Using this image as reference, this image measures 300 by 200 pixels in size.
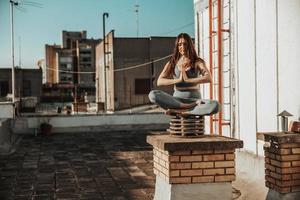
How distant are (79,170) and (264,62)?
15.8 feet

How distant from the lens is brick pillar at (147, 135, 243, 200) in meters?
4.30

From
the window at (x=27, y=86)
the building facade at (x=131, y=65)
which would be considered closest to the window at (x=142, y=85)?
the building facade at (x=131, y=65)

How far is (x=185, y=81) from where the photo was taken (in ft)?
14.8

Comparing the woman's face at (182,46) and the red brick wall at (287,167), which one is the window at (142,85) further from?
the woman's face at (182,46)

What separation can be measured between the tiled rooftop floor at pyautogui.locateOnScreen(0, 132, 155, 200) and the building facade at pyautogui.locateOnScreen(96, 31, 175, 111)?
22265 millimetres

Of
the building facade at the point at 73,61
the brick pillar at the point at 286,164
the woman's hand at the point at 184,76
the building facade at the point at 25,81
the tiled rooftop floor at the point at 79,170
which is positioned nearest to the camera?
the woman's hand at the point at 184,76

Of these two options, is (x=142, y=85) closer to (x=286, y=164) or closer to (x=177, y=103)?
(x=286, y=164)

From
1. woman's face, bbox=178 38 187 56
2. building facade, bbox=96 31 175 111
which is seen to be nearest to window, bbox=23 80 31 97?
building facade, bbox=96 31 175 111

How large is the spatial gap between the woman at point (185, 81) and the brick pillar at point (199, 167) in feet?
1.21

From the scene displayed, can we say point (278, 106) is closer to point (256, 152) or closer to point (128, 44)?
point (256, 152)

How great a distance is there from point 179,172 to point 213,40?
4.60 m

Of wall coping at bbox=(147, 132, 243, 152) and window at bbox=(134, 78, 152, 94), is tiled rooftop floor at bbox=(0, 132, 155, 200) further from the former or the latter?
window at bbox=(134, 78, 152, 94)

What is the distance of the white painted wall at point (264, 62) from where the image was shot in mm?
5523

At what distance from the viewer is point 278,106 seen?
19.3ft
